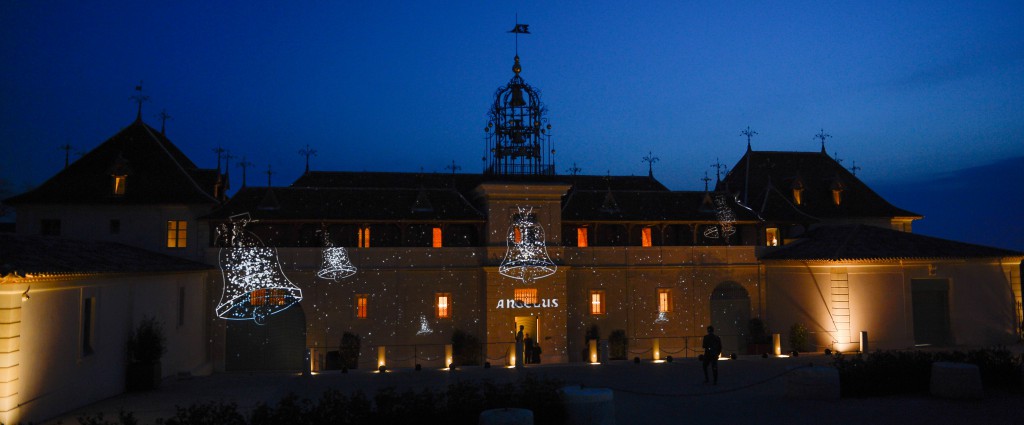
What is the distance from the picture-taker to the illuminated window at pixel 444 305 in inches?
1238

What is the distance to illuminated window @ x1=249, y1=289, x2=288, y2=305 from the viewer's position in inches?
1185

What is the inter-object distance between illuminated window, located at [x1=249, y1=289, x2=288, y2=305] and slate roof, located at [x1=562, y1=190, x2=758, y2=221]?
41.1ft

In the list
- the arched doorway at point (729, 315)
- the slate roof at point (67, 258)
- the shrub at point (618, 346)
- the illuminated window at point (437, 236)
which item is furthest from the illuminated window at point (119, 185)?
the arched doorway at point (729, 315)

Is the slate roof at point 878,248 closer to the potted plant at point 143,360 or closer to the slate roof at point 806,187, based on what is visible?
the slate roof at point 806,187

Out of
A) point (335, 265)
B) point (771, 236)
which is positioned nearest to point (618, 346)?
point (771, 236)

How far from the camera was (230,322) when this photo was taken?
3005cm

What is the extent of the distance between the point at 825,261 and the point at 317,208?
21.4 m

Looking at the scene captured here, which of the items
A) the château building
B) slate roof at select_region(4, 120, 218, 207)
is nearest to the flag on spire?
the château building

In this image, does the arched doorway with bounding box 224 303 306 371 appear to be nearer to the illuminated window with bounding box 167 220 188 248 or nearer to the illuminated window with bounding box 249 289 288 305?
the illuminated window with bounding box 249 289 288 305

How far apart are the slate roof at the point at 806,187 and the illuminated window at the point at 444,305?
607 inches

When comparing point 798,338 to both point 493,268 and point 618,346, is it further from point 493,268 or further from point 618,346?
point 493,268

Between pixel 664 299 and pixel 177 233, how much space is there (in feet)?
69.6

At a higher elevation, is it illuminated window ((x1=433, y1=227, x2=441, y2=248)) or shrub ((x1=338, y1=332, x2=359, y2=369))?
illuminated window ((x1=433, y1=227, x2=441, y2=248))

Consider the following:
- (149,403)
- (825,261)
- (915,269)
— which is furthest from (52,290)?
(915,269)
